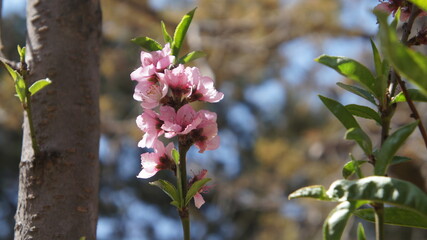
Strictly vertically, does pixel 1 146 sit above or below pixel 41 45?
above

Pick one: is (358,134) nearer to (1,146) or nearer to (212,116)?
(212,116)

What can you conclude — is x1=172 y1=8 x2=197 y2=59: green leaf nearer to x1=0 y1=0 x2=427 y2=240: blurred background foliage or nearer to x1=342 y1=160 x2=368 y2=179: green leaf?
x1=342 y1=160 x2=368 y2=179: green leaf

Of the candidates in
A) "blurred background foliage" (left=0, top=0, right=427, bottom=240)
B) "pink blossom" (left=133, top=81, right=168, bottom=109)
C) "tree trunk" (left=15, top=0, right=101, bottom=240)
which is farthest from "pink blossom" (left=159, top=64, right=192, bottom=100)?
"blurred background foliage" (left=0, top=0, right=427, bottom=240)

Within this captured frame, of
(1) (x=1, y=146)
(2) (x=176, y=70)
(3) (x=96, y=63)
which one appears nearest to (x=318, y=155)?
(3) (x=96, y=63)

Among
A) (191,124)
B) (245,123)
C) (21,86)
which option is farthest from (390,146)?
(245,123)

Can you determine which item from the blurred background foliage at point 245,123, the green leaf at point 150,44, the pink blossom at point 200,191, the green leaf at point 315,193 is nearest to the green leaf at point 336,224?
the green leaf at point 315,193

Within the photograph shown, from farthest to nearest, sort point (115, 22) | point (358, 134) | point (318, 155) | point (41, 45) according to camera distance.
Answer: point (115, 22), point (318, 155), point (41, 45), point (358, 134)
